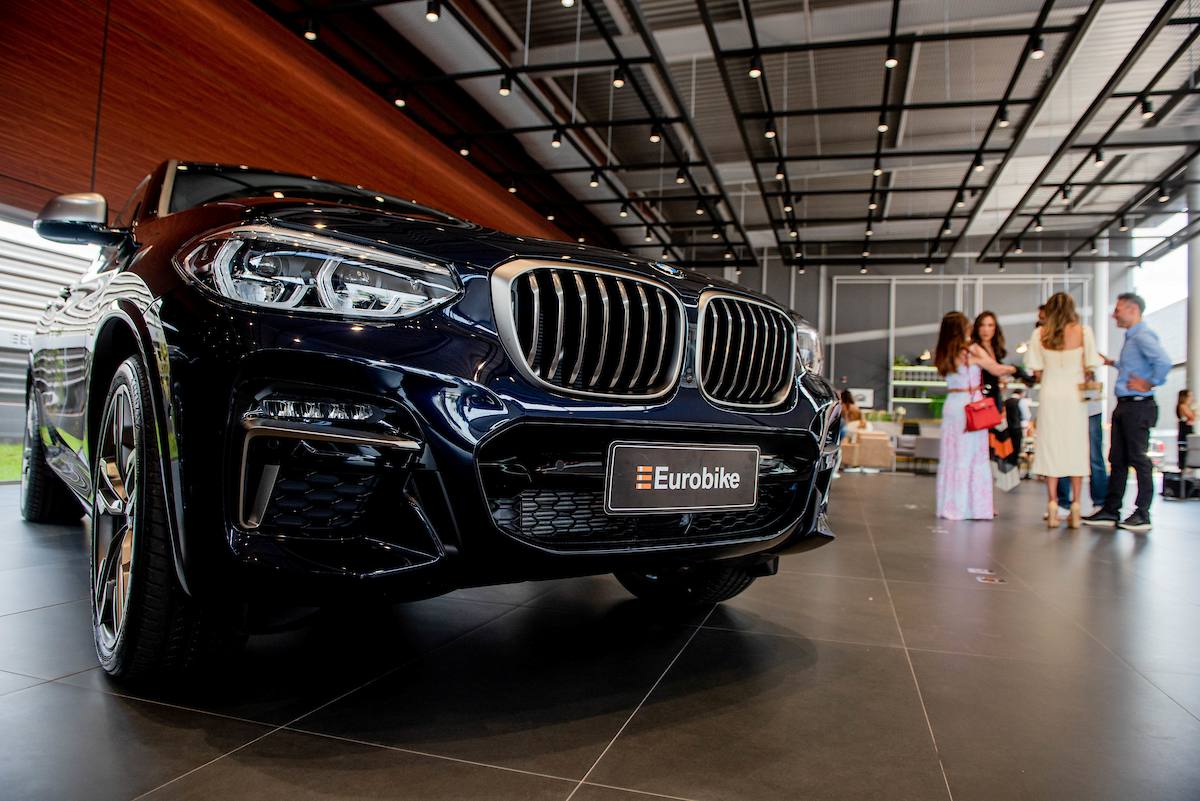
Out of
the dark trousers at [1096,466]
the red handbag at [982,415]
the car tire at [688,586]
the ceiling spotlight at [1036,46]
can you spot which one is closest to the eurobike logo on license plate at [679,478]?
the car tire at [688,586]

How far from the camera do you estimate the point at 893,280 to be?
2145cm

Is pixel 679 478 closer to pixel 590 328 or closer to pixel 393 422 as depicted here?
pixel 590 328

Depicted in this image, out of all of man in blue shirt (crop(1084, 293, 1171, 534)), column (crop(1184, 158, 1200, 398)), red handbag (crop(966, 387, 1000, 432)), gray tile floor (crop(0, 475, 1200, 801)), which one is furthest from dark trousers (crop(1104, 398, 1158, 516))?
column (crop(1184, 158, 1200, 398))

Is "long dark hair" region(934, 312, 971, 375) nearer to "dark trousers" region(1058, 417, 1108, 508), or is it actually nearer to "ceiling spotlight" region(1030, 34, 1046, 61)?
"dark trousers" region(1058, 417, 1108, 508)

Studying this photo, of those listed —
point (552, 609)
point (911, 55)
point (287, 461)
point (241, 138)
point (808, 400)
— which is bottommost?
point (552, 609)

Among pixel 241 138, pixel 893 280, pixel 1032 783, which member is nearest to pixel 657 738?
pixel 1032 783

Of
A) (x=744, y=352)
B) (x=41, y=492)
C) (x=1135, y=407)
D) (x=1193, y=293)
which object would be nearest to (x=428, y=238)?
(x=744, y=352)

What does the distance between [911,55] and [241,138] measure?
27.3 ft

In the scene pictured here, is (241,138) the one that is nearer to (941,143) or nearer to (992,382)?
(992,382)

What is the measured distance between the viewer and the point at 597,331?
1.49m

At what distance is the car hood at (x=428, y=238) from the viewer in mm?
1353

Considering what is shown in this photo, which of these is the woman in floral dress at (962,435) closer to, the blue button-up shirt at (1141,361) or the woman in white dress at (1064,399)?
the woman in white dress at (1064,399)

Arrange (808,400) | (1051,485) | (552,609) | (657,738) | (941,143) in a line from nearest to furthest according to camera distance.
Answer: (657,738), (808,400), (552,609), (1051,485), (941,143)

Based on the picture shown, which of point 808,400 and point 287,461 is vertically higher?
point 808,400
